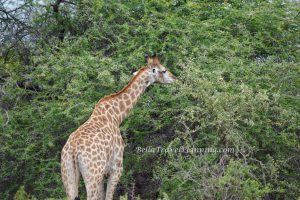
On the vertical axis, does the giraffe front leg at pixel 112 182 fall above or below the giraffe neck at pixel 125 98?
below

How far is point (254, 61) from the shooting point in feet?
33.6

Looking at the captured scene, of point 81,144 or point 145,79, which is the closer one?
point 81,144

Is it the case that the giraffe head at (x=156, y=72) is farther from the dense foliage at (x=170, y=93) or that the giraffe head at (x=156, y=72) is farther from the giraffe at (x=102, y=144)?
the dense foliage at (x=170, y=93)

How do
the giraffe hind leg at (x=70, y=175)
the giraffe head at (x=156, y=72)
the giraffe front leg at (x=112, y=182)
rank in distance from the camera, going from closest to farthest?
the giraffe hind leg at (x=70, y=175) → the giraffe front leg at (x=112, y=182) → the giraffe head at (x=156, y=72)

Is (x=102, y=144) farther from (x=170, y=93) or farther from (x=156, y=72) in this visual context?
(x=170, y=93)

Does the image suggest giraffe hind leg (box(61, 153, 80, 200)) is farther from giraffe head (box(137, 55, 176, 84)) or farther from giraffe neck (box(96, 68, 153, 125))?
giraffe head (box(137, 55, 176, 84))

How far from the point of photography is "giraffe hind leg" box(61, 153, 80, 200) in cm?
731

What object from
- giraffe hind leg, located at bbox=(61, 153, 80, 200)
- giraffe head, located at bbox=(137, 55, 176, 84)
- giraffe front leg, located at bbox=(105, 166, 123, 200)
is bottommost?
giraffe front leg, located at bbox=(105, 166, 123, 200)

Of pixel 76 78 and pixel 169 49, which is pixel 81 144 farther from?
pixel 169 49

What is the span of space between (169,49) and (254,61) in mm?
1394

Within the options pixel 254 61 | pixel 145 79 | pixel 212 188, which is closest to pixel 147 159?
pixel 145 79

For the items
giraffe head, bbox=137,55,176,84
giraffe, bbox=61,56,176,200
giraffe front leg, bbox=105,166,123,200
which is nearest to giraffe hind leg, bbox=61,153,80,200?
giraffe, bbox=61,56,176,200

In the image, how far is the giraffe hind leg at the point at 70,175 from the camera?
24.0ft

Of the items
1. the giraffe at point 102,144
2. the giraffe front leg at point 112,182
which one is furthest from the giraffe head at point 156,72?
the giraffe front leg at point 112,182
